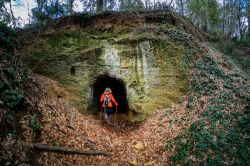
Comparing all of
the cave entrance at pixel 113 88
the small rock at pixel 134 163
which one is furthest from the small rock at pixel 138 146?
the cave entrance at pixel 113 88

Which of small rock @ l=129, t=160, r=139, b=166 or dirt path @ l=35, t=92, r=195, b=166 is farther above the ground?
dirt path @ l=35, t=92, r=195, b=166

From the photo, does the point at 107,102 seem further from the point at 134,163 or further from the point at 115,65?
the point at 134,163

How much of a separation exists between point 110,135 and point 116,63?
13.9ft

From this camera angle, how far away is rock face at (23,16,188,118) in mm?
11398

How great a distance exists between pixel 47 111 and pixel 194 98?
6765 millimetres

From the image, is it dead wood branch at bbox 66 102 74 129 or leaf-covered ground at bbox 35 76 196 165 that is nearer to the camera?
leaf-covered ground at bbox 35 76 196 165

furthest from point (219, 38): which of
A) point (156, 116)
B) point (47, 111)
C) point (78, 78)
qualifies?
point (47, 111)

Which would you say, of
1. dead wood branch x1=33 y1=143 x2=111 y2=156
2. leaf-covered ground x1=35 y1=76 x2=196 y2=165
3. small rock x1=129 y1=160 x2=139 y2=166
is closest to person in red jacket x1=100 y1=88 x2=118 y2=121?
leaf-covered ground x1=35 y1=76 x2=196 y2=165

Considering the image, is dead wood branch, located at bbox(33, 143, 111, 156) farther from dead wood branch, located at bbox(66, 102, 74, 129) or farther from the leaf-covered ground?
dead wood branch, located at bbox(66, 102, 74, 129)

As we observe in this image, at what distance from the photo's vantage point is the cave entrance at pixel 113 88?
1276cm

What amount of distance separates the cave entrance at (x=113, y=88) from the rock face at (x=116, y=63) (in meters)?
0.56

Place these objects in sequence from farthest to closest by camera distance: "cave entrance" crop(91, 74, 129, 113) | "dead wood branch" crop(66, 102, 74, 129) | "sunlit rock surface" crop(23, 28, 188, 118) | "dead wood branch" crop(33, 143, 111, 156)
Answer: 1. "cave entrance" crop(91, 74, 129, 113)
2. "sunlit rock surface" crop(23, 28, 188, 118)
3. "dead wood branch" crop(66, 102, 74, 129)
4. "dead wood branch" crop(33, 143, 111, 156)

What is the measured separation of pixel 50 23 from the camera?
12773 millimetres

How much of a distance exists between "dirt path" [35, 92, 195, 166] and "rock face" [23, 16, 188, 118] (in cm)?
114
